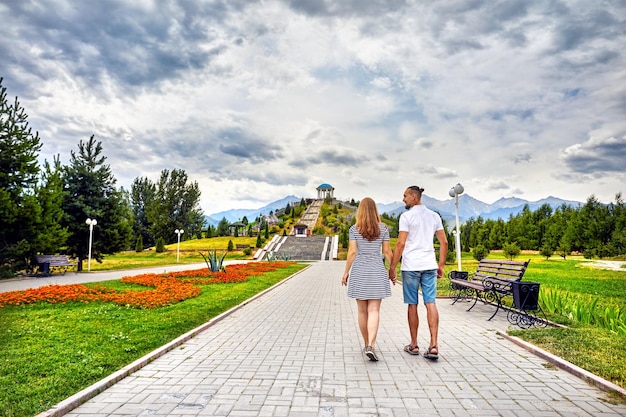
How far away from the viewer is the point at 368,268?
187 inches

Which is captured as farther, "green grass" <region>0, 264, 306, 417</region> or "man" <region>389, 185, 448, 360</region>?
"man" <region>389, 185, 448, 360</region>

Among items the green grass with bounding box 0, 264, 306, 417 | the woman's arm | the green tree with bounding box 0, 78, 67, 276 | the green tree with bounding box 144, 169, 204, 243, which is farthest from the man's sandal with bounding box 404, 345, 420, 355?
the green tree with bounding box 144, 169, 204, 243

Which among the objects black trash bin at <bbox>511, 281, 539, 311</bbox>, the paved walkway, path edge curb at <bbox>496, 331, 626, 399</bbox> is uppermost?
black trash bin at <bbox>511, 281, 539, 311</bbox>

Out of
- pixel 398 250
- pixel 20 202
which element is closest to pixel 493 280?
pixel 398 250

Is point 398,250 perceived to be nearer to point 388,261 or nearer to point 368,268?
point 388,261

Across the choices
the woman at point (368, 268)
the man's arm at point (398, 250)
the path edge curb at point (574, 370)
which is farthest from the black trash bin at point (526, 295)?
the woman at point (368, 268)

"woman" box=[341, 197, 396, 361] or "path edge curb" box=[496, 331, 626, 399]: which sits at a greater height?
"woman" box=[341, 197, 396, 361]

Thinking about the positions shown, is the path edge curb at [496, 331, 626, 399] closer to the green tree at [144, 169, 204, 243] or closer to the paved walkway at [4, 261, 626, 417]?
the paved walkway at [4, 261, 626, 417]

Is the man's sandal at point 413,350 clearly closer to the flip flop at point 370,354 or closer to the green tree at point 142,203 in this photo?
the flip flop at point 370,354

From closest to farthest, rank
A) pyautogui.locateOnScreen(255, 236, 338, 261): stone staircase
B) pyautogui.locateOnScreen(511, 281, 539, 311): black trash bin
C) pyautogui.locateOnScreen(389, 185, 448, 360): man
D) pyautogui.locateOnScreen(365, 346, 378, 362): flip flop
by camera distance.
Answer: pyautogui.locateOnScreen(365, 346, 378, 362): flip flop → pyautogui.locateOnScreen(389, 185, 448, 360): man → pyautogui.locateOnScreen(511, 281, 539, 311): black trash bin → pyautogui.locateOnScreen(255, 236, 338, 261): stone staircase

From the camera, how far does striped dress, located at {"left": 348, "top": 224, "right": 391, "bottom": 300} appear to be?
15.4 ft

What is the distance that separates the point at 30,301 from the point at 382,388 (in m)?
9.28

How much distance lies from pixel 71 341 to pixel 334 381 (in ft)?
13.2

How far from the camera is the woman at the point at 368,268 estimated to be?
4.67 m
